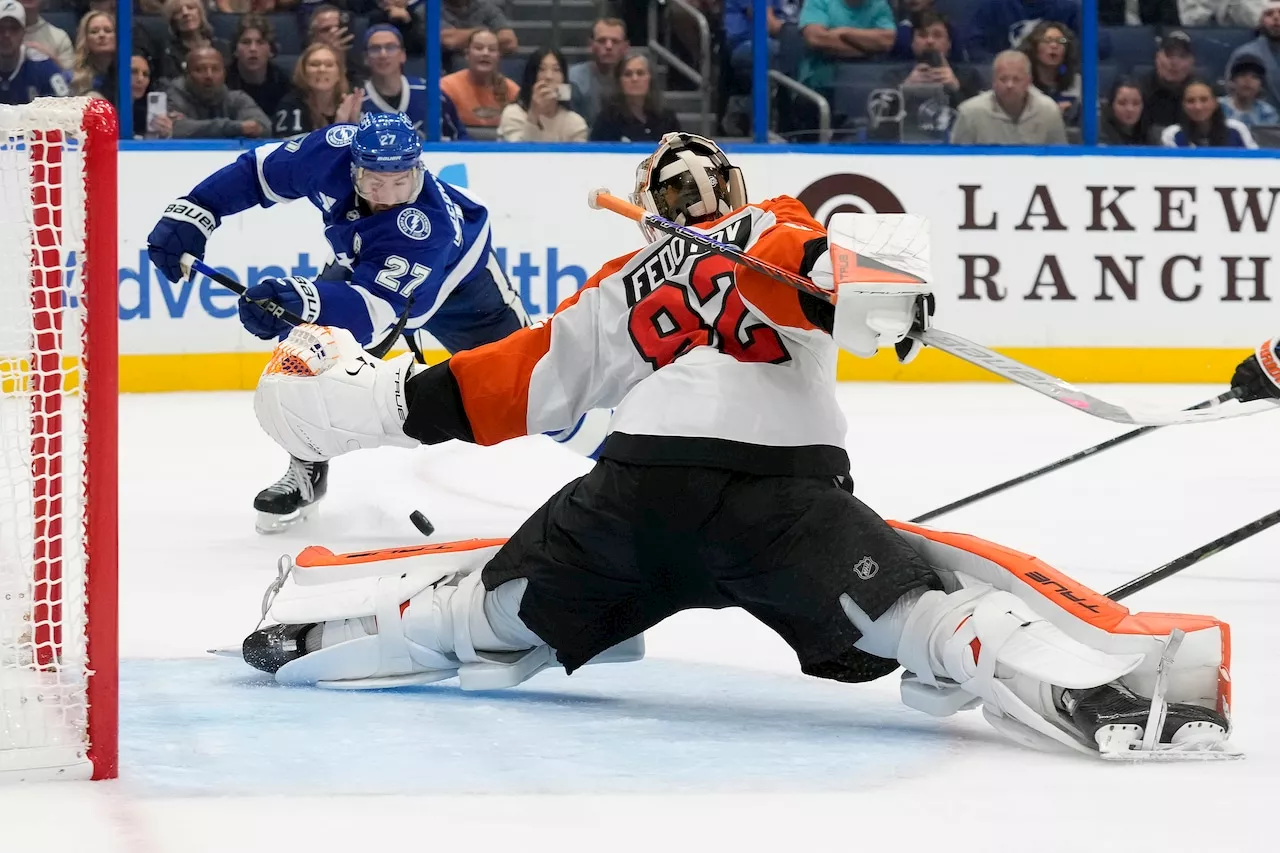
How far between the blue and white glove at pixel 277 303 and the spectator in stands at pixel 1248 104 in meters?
4.43

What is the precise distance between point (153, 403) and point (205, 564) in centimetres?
278

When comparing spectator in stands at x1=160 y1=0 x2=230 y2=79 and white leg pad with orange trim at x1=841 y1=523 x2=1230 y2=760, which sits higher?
spectator in stands at x1=160 y1=0 x2=230 y2=79

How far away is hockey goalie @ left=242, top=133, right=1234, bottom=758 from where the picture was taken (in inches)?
89.7

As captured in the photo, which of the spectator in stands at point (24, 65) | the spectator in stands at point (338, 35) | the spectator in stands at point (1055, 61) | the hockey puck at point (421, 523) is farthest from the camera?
the spectator in stands at point (1055, 61)

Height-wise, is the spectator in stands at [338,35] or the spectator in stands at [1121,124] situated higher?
the spectator in stands at [338,35]

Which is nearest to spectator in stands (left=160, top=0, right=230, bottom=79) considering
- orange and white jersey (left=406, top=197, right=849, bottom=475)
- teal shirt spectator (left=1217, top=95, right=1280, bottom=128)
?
teal shirt spectator (left=1217, top=95, right=1280, bottom=128)

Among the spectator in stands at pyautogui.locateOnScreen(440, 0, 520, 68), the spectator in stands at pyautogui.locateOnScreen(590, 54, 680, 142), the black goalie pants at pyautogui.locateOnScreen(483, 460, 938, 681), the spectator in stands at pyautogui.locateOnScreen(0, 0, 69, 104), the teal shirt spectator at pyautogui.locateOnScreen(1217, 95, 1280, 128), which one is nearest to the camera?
the black goalie pants at pyautogui.locateOnScreen(483, 460, 938, 681)

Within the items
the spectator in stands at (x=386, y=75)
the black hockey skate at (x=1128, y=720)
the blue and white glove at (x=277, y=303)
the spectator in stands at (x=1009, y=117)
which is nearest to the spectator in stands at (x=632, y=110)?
the spectator in stands at (x=386, y=75)

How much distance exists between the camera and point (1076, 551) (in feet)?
13.1

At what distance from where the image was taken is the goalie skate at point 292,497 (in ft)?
14.0

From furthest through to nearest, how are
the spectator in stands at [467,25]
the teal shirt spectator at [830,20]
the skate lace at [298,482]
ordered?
the teal shirt spectator at [830,20] → the spectator in stands at [467,25] → the skate lace at [298,482]

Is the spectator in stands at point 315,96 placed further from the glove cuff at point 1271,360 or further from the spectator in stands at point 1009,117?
the glove cuff at point 1271,360

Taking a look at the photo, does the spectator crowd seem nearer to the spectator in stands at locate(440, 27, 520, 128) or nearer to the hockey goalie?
the spectator in stands at locate(440, 27, 520, 128)

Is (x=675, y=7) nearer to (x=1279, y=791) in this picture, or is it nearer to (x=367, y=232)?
(x=367, y=232)
